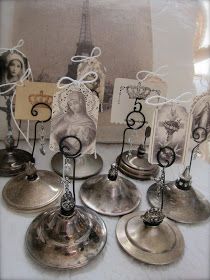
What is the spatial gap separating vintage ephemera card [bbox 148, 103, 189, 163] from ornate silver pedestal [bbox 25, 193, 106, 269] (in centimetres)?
18

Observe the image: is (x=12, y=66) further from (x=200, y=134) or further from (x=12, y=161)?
(x=200, y=134)

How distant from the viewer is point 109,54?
808 millimetres

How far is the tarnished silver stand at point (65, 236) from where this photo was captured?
20.1 inches

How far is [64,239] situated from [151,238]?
0.16 metres

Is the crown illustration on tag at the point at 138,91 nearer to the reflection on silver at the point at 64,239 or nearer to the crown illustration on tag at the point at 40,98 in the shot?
the crown illustration on tag at the point at 40,98

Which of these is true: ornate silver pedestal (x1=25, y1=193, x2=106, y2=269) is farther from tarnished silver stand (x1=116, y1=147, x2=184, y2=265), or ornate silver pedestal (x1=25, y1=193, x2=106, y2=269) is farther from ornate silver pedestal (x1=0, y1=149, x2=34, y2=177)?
ornate silver pedestal (x1=0, y1=149, x2=34, y2=177)

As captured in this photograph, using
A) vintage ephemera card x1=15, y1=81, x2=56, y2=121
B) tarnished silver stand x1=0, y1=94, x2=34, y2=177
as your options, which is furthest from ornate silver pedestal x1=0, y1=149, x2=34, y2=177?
vintage ephemera card x1=15, y1=81, x2=56, y2=121

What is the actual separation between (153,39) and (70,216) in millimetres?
549

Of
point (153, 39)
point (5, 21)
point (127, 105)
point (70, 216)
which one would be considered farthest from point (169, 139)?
point (5, 21)

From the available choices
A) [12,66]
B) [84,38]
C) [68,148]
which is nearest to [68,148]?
[68,148]

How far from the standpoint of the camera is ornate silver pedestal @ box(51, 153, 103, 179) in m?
0.74

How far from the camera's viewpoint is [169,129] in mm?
598

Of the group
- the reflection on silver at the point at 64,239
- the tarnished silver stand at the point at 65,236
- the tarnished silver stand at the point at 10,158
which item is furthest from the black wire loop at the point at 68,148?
the tarnished silver stand at the point at 10,158

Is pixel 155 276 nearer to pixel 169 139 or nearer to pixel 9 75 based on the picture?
pixel 169 139
